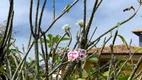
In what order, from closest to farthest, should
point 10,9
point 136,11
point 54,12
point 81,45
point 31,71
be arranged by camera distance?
1. point 10,9
2. point 81,45
3. point 136,11
4. point 54,12
5. point 31,71

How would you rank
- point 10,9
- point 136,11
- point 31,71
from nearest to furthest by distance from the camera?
point 10,9
point 136,11
point 31,71

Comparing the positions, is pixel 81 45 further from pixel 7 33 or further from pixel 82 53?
pixel 7 33

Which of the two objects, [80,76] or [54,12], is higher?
[54,12]

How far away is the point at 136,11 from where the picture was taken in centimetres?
126

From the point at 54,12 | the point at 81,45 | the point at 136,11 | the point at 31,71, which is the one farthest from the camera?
the point at 31,71

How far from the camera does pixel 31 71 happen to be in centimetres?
176

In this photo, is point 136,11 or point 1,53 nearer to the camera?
point 1,53

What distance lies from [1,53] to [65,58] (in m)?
0.38

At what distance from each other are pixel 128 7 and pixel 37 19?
14.5 inches

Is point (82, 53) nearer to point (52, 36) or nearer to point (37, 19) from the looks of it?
point (37, 19)

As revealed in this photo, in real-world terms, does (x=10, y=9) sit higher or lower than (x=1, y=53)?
higher

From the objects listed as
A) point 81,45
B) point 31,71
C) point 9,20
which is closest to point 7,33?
point 9,20

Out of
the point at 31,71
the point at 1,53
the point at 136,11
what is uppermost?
the point at 136,11

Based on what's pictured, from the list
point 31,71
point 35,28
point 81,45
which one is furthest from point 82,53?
point 31,71
